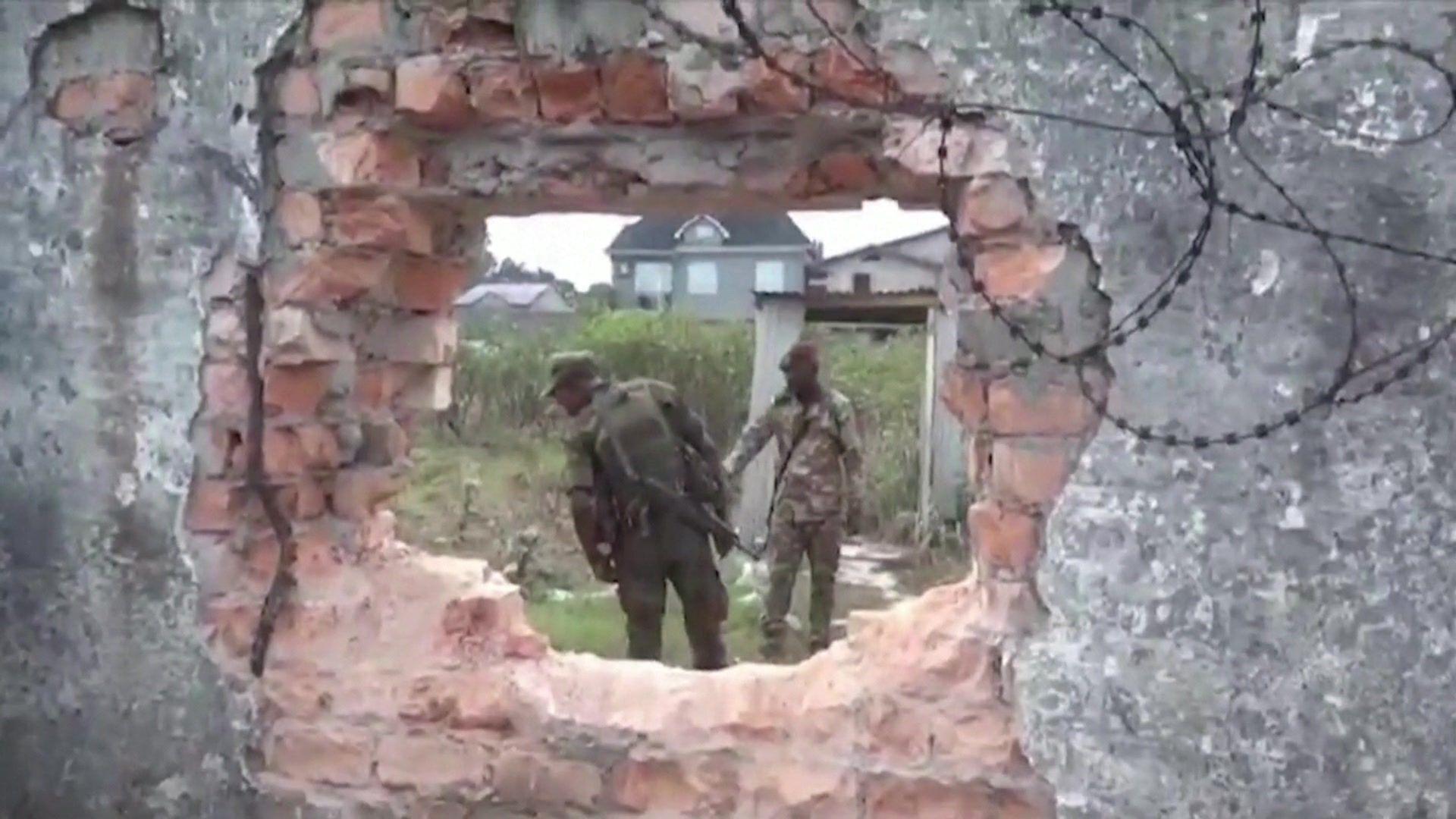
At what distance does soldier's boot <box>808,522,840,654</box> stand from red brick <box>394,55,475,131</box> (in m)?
4.84

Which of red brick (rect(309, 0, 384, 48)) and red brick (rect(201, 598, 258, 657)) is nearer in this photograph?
red brick (rect(309, 0, 384, 48))

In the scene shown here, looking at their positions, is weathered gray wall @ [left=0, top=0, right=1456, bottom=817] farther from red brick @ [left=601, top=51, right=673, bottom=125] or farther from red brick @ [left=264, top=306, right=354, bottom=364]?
red brick @ [left=264, top=306, right=354, bottom=364]

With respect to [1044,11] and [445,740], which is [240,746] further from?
[1044,11]

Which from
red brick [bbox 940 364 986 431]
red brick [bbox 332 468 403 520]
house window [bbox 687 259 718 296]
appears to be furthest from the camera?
house window [bbox 687 259 718 296]

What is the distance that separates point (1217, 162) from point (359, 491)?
1.96 metres

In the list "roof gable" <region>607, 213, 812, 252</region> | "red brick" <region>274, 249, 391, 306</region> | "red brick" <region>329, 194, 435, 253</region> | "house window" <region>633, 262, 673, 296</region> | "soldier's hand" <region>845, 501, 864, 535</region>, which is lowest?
"soldier's hand" <region>845, 501, 864, 535</region>

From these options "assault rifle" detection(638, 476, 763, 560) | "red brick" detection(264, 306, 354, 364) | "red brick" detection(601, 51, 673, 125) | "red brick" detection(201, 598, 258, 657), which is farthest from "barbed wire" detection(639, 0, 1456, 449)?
"assault rifle" detection(638, 476, 763, 560)

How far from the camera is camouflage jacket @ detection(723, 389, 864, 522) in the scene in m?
7.44

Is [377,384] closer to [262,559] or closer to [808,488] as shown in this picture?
[262,559]

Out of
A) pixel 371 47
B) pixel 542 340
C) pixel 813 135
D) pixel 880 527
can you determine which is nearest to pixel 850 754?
pixel 813 135

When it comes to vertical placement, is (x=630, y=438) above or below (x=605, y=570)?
above

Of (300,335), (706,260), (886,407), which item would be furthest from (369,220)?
(706,260)

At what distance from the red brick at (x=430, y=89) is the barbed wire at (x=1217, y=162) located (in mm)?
935

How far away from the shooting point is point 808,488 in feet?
24.6
